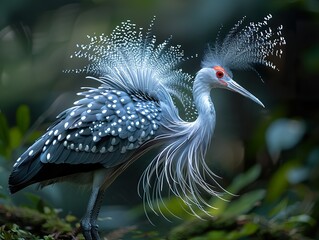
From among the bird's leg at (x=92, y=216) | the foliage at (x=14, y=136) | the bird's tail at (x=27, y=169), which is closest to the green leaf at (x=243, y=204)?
the bird's leg at (x=92, y=216)

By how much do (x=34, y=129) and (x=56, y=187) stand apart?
34 centimetres

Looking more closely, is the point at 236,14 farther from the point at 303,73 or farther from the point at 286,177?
the point at 286,177

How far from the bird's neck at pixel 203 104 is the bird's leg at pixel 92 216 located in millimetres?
449

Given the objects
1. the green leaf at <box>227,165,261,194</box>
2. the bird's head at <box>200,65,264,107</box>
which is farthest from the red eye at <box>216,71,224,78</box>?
the green leaf at <box>227,165,261,194</box>

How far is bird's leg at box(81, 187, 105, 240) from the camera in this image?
10.7 ft

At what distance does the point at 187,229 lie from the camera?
400 centimetres

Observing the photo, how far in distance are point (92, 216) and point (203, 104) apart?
0.59m

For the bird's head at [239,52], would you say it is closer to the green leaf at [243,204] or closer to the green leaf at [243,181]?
the green leaf at [243,204]

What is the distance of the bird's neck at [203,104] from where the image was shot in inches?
127

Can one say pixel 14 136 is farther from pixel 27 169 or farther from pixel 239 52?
pixel 239 52

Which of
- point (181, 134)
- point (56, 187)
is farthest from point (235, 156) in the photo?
point (181, 134)

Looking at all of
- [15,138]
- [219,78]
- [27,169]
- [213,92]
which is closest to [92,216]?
[27,169]

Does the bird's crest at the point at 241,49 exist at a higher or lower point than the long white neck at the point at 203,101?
higher

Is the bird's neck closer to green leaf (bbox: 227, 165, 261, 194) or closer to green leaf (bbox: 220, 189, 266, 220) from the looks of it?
green leaf (bbox: 220, 189, 266, 220)
